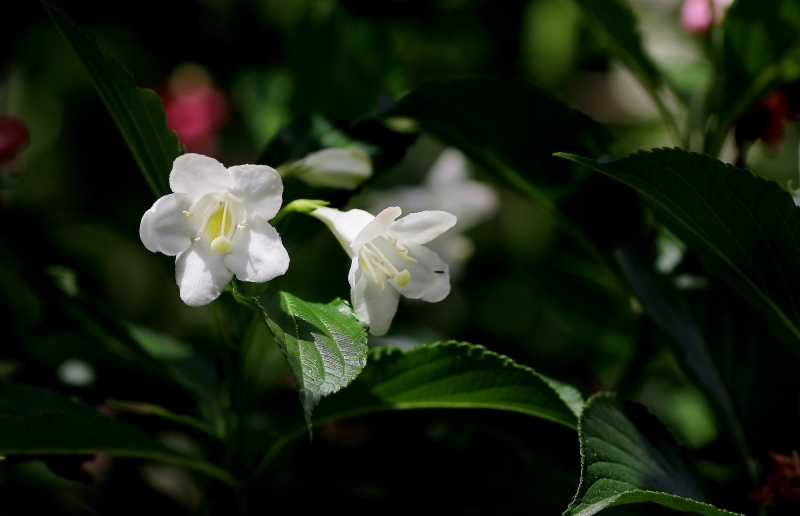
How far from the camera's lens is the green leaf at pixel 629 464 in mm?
542

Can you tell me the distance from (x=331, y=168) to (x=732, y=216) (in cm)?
42

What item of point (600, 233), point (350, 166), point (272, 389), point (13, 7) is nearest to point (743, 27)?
point (600, 233)

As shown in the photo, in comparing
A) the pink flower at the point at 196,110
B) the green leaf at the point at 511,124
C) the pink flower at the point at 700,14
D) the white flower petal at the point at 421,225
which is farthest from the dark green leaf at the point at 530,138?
the pink flower at the point at 196,110

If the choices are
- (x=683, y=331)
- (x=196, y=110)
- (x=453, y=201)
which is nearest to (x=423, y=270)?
(x=683, y=331)

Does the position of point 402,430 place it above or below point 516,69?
below

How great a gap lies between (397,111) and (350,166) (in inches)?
5.2

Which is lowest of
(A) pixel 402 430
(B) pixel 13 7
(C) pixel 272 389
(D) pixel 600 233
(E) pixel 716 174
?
(C) pixel 272 389

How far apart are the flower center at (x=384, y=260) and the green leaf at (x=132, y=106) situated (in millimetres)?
218

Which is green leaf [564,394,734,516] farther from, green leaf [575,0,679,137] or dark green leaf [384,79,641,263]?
green leaf [575,0,679,137]

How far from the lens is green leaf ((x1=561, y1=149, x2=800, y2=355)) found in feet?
2.05

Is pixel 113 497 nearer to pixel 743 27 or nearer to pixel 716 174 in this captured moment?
pixel 716 174

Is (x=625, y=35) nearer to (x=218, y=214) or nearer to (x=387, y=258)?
(x=387, y=258)

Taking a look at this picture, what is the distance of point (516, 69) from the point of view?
1723mm

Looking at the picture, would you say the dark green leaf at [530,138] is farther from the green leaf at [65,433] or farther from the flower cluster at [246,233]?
the green leaf at [65,433]
